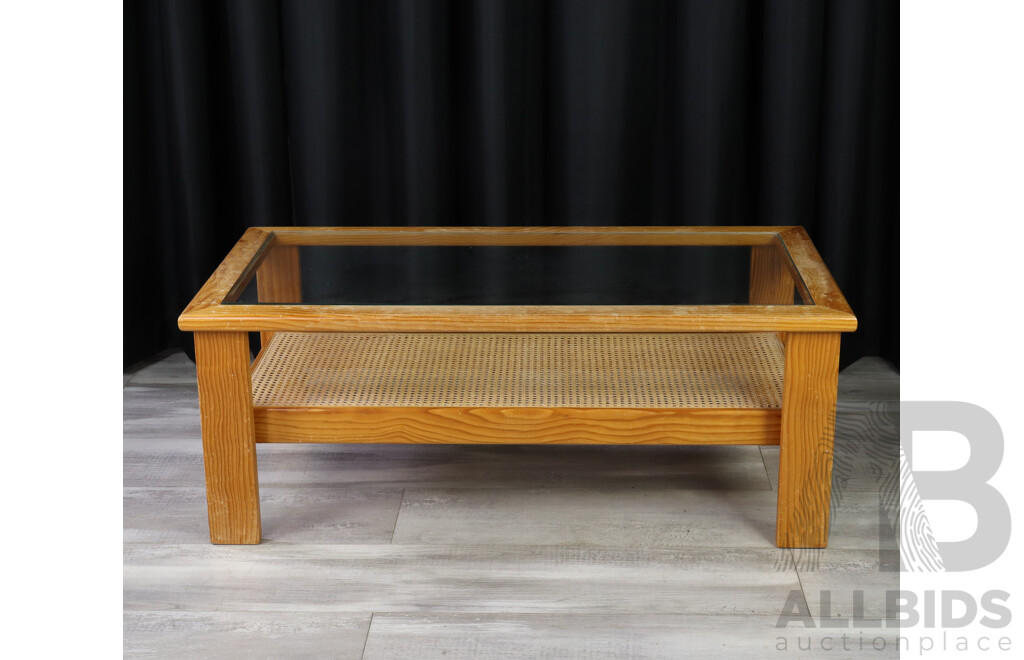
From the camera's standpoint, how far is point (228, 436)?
5.71ft

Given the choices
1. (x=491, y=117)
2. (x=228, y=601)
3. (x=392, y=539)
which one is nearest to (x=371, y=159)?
(x=491, y=117)

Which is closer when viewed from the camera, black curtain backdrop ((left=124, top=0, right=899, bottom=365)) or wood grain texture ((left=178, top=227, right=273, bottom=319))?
wood grain texture ((left=178, top=227, right=273, bottom=319))

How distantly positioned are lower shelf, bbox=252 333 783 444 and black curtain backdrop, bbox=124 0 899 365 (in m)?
0.52

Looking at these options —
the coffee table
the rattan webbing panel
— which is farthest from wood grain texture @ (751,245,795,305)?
the rattan webbing panel

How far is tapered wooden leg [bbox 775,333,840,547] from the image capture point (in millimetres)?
1665

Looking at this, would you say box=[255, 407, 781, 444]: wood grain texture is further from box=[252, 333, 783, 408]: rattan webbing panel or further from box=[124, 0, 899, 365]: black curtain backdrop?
box=[124, 0, 899, 365]: black curtain backdrop

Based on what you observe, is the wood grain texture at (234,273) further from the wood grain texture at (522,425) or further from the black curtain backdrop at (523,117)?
the black curtain backdrop at (523,117)

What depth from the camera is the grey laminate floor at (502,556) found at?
1575 millimetres

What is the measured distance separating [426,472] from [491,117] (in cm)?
77

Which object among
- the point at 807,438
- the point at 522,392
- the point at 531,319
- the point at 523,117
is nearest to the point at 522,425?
the point at 522,392

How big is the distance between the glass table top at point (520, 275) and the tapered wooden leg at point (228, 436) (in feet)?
0.29

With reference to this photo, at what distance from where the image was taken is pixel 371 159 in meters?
2.41
